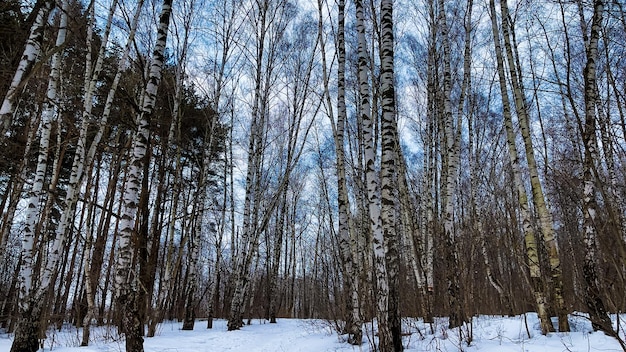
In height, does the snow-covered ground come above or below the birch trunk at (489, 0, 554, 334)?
below

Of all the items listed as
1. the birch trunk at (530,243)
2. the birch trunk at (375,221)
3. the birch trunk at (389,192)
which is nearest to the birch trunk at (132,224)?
the birch trunk at (375,221)

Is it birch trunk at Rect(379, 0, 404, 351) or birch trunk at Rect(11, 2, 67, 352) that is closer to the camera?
birch trunk at Rect(379, 0, 404, 351)

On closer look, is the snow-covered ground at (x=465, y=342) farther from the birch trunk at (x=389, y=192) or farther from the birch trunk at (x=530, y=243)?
the birch trunk at (x=389, y=192)

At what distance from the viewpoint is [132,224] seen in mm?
5203

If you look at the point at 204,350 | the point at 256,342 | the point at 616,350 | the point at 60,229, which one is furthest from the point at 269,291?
the point at 616,350

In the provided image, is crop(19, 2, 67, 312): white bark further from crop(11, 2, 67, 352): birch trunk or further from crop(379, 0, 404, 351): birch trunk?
crop(379, 0, 404, 351): birch trunk

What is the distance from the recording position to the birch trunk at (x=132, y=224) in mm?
4895

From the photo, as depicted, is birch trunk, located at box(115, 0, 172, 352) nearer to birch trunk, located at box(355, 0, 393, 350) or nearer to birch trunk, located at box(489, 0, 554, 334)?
birch trunk, located at box(355, 0, 393, 350)

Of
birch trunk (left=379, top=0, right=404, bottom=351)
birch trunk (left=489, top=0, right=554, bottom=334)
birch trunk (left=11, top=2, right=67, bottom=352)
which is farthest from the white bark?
birch trunk (left=489, top=0, right=554, bottom=334)

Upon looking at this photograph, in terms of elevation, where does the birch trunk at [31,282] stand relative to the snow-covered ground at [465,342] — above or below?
above

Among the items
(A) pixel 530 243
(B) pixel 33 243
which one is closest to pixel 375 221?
(A) pixel 530 243

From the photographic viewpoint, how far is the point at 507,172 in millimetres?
14930

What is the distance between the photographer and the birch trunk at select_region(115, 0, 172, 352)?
4.89 meters

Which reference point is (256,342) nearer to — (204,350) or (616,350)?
(204,350)
